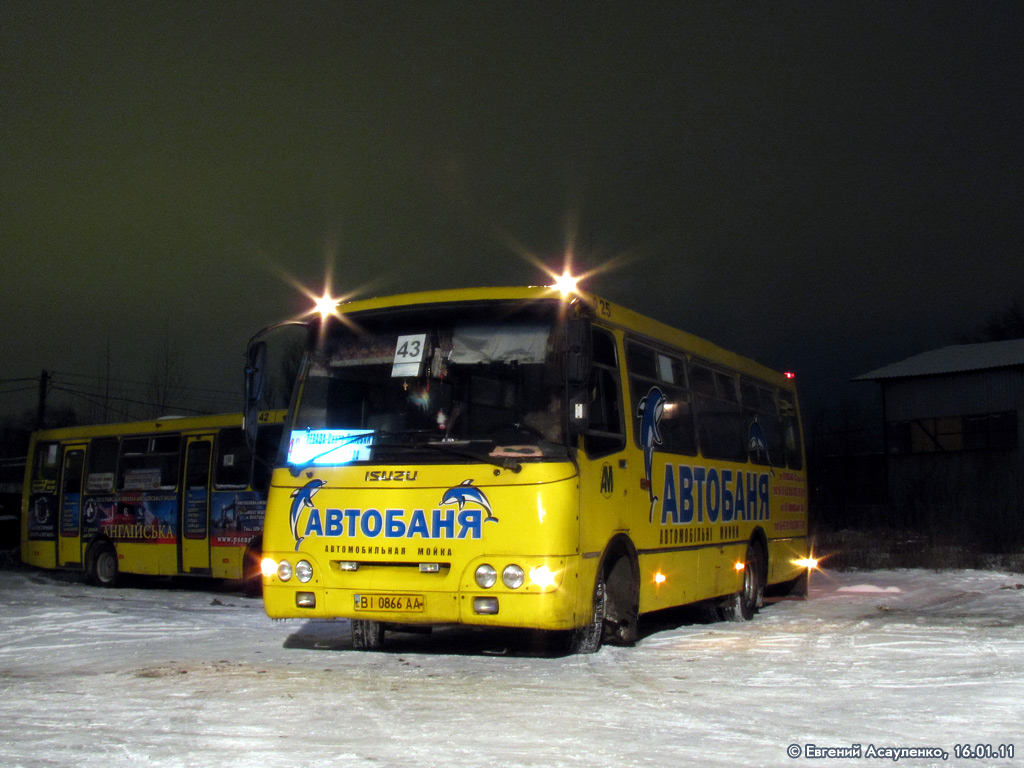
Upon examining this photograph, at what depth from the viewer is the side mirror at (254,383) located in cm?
983

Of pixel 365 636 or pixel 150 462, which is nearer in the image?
pixel 365 636

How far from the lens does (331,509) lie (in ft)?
30.8

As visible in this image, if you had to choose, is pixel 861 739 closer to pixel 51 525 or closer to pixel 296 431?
pixel 296 431

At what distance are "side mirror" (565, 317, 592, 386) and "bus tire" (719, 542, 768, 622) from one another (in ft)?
18.8

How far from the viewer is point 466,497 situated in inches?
354

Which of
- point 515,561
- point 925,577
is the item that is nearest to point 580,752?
point 515,561

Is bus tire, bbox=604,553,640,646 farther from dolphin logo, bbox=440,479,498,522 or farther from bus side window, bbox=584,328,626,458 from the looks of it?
dolphin logo, bbox=440,479,498,522

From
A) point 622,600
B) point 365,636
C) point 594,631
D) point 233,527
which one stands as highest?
point 233,527

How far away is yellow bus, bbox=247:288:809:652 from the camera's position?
888 centimetres

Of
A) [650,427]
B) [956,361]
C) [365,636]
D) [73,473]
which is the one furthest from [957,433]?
[365,636]

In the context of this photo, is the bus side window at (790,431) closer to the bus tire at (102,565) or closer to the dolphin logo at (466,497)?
the dolphin logo at (466,497)

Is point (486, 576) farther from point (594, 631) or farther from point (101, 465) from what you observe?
point (101, 465)

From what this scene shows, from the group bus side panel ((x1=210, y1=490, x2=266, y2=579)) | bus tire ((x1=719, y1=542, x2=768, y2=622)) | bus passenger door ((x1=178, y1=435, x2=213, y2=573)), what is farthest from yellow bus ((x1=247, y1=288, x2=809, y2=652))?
bus passenger door ((x1=178, y1=435, x2=213, y2=573))

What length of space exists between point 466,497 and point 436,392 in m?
0.89
